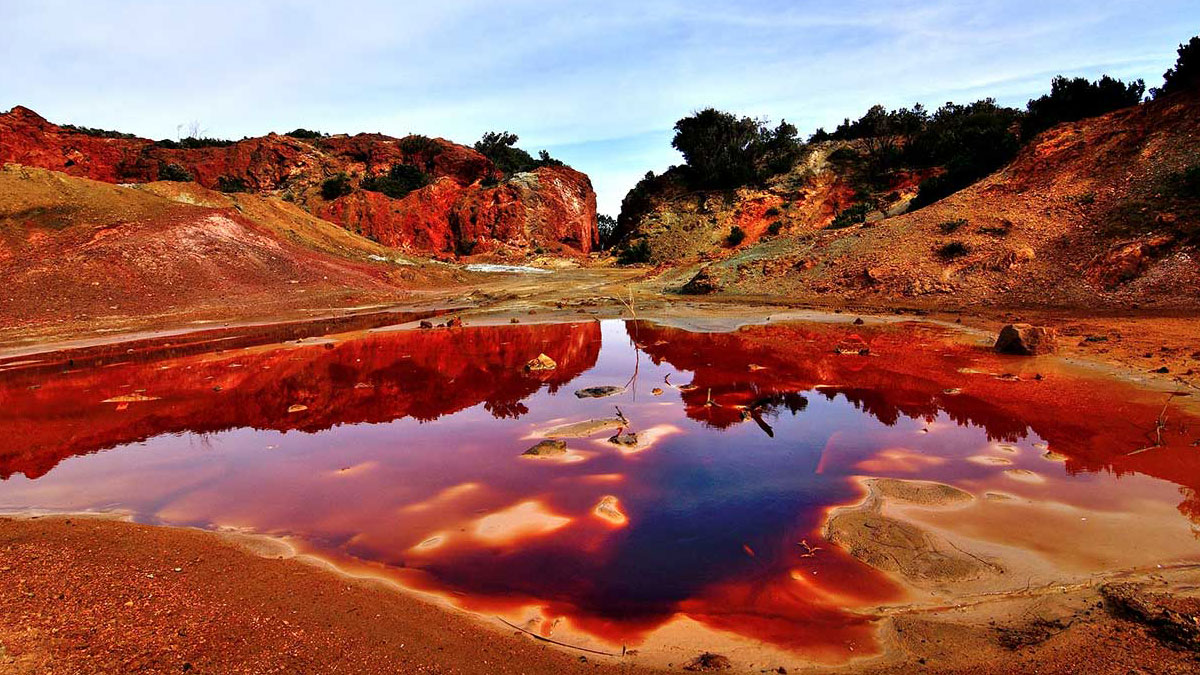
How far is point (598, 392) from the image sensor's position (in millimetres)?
9672

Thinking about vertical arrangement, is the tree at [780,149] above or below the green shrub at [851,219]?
above

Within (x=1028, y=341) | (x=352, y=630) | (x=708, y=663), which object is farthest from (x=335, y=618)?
(x=1028, y=341)

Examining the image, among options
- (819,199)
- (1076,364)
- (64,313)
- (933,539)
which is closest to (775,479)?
(933,539)

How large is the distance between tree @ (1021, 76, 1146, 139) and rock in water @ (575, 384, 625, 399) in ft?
82.9

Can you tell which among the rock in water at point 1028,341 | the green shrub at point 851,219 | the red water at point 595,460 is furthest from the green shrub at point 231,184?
the rock in water at point 1028,341

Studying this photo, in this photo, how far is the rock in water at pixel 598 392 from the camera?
948cm

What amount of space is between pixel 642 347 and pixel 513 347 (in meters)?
3.17

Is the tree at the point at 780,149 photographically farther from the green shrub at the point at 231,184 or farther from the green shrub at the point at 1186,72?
the green shrub at the point at 231,184

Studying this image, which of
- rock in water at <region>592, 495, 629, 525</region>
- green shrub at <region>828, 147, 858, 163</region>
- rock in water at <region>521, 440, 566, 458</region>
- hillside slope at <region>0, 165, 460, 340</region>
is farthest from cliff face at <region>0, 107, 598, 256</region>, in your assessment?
rock in water at <region>592, 495, 629, 525</region>

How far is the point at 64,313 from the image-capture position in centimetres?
1917

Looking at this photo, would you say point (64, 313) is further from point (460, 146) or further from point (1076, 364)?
point (460, 146)

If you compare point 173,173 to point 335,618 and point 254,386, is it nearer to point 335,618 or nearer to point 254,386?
point 254,386

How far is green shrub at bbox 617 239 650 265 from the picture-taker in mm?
43594

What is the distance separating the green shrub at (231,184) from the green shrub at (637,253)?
34.0 metres
